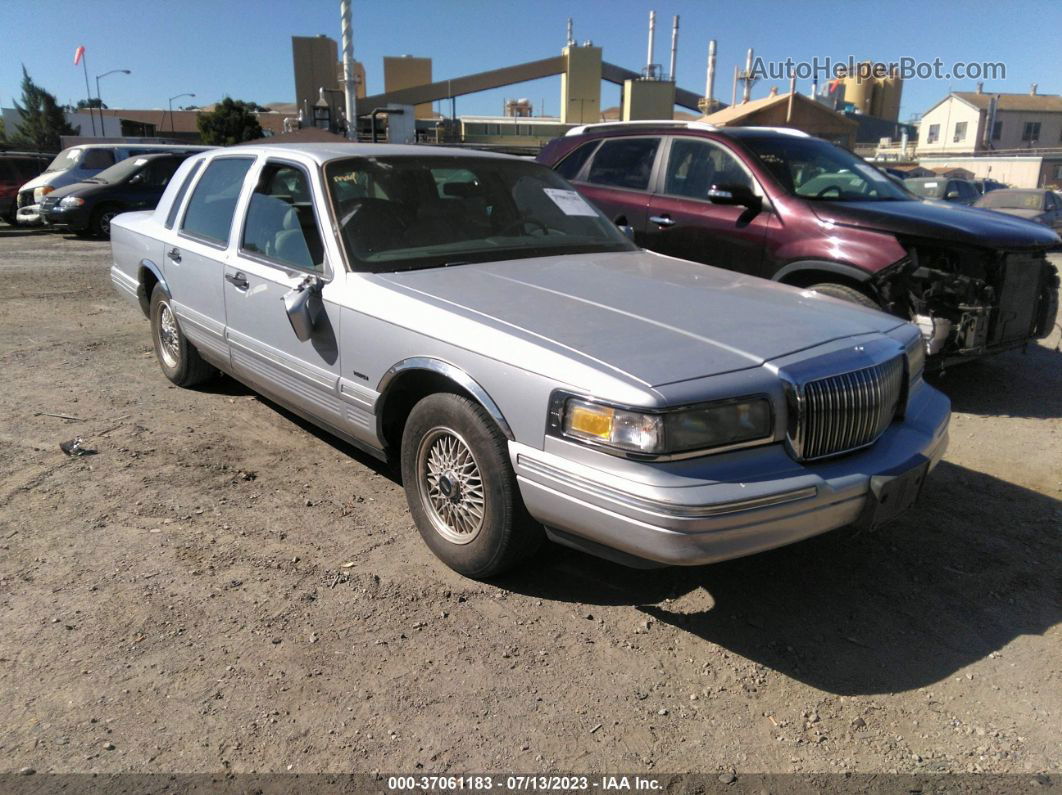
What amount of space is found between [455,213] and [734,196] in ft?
8.23

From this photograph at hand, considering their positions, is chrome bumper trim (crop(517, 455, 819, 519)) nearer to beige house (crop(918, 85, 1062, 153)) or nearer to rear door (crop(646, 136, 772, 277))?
rear door (crop(646, 136, 772, 277))

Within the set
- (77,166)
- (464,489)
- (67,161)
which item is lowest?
(464,489)

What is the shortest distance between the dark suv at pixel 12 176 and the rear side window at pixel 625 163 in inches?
671

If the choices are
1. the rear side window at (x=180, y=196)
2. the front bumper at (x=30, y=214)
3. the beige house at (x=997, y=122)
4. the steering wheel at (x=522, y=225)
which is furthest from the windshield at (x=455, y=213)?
the beige house at (x=997, y=122)

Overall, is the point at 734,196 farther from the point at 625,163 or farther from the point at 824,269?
the point at 625,163

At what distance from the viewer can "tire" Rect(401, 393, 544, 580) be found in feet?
9.79

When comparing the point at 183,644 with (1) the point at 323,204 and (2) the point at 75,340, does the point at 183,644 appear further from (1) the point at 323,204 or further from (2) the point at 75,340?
(2) the point at 75,340

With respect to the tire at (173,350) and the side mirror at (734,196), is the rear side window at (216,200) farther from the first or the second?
the side mirror at (734,196)

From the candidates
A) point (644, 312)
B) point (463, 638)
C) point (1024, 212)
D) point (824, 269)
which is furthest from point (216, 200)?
point (1024, 212)

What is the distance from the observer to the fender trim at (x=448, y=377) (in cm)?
292

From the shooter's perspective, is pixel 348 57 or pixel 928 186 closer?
pixel 928 186

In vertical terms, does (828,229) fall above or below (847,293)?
above

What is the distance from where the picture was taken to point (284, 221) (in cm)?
417

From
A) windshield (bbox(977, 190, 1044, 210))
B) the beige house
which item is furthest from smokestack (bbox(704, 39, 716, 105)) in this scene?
windshield (bbox(977, 190, 1044, 210))
